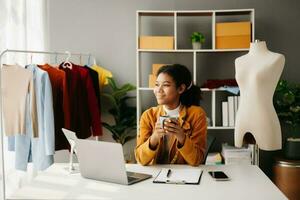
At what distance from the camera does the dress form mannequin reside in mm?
2139

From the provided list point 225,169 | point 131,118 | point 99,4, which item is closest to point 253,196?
point 225,169

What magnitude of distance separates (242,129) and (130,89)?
205 centimetres

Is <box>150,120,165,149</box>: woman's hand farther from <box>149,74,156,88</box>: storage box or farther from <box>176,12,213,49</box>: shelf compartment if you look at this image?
<box>176,12,213,49</box>: shelf compartment

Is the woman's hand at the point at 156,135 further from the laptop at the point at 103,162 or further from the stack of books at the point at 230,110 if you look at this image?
the stack of books at the point at 230,110

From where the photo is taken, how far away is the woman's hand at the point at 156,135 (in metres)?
2.14

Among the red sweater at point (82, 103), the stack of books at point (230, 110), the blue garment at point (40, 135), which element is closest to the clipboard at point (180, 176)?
the blue garment at point (40, 135)

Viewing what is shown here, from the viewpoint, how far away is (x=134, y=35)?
14.1 feet

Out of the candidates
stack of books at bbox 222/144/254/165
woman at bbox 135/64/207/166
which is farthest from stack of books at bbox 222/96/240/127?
woman at bbox 135/64/207/166

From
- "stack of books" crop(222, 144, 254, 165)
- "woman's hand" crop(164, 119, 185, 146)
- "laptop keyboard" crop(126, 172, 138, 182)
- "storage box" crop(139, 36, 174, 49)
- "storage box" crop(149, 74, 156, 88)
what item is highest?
"storage box" crop(139, 36, 174, 49)

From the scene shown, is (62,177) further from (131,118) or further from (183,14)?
(183,14)

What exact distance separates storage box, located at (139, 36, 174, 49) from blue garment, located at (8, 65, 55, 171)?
120cm

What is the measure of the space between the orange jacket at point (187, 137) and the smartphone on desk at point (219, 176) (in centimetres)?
24

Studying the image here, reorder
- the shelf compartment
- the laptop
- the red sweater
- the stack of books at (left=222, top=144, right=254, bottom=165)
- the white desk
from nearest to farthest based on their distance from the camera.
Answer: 1. the white desk
2. the laptop
3. the red sweater
4. the stack of books at (left=222, top=144, right=254, bottom=165)
5. the shelf compartment

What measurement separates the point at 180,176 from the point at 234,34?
2.27m
